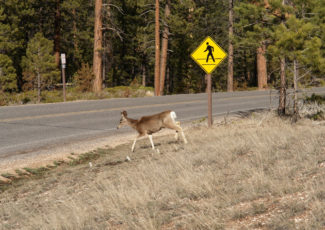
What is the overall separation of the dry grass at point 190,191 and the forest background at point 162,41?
5004 mm

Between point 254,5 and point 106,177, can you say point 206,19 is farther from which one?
point 106,177

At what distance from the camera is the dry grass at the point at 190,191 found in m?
4.39

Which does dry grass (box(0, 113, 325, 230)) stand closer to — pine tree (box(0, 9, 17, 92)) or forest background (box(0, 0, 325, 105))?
forest background (box(0, 0, 325, 105))

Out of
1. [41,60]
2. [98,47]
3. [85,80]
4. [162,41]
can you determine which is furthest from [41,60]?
[162,41]

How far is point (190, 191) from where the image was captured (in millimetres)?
5633

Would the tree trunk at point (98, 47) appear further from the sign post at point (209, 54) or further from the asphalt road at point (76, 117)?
the sign post at point (209, 54)

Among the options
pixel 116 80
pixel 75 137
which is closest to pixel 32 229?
pixel 75 137

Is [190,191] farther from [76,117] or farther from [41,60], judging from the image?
[41,60]

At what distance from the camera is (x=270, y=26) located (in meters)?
14.7

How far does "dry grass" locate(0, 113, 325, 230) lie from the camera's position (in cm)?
439

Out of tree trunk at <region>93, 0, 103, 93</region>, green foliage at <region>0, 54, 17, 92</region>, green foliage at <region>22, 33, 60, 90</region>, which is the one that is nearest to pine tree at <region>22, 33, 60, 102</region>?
green foliage at <region>22, 33, 60, 90</region>

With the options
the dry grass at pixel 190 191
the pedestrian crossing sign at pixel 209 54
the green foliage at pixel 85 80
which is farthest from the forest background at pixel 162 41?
the dry grass at pixel 190 191

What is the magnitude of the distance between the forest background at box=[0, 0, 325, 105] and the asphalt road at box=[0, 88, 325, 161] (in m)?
1.88

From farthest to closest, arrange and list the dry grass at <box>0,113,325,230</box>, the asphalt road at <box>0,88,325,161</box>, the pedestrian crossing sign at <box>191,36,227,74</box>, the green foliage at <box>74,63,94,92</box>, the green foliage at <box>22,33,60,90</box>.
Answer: the green foliage at <box>22,33,60,90</box> → the green foliage at <box>74,63,94,92</box> → the pedestrian crossing sign at <box>191,36,227,74</box> → the asphalt road at <box>0,88,325,161</box> → the dry grass at <box>0,113,325,230</box>
